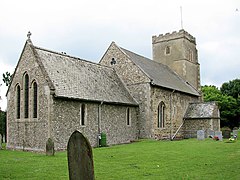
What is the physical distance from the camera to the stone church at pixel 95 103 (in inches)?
854

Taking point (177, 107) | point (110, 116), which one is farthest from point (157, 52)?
point (110, 116)

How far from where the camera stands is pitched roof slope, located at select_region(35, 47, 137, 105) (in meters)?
22.6

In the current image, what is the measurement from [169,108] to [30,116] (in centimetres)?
1538

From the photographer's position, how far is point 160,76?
109 feet

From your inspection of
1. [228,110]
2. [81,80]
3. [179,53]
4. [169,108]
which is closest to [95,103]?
[81,80]

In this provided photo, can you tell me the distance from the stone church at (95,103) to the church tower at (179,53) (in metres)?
4.10

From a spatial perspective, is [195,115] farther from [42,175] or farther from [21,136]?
[42,175]

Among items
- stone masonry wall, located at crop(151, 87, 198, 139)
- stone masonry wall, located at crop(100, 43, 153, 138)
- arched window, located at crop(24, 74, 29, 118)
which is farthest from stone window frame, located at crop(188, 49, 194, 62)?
arched window, located at crop(24, 74, 29, 118)

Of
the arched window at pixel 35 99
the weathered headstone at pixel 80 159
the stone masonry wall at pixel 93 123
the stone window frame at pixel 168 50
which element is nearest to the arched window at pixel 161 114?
the stone masonry wall at pixel 93 123

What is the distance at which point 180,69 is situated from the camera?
133 feet

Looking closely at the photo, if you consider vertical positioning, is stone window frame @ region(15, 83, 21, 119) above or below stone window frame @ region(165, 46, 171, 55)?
below

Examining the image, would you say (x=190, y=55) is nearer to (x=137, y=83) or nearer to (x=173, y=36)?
(x=173, y=36)

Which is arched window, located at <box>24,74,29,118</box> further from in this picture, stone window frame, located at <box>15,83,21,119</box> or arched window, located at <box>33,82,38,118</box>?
arched window, located at <box>33,82,38,118</box>

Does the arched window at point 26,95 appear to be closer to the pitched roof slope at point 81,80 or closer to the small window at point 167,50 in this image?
the pitched roof slope at point 81,80
